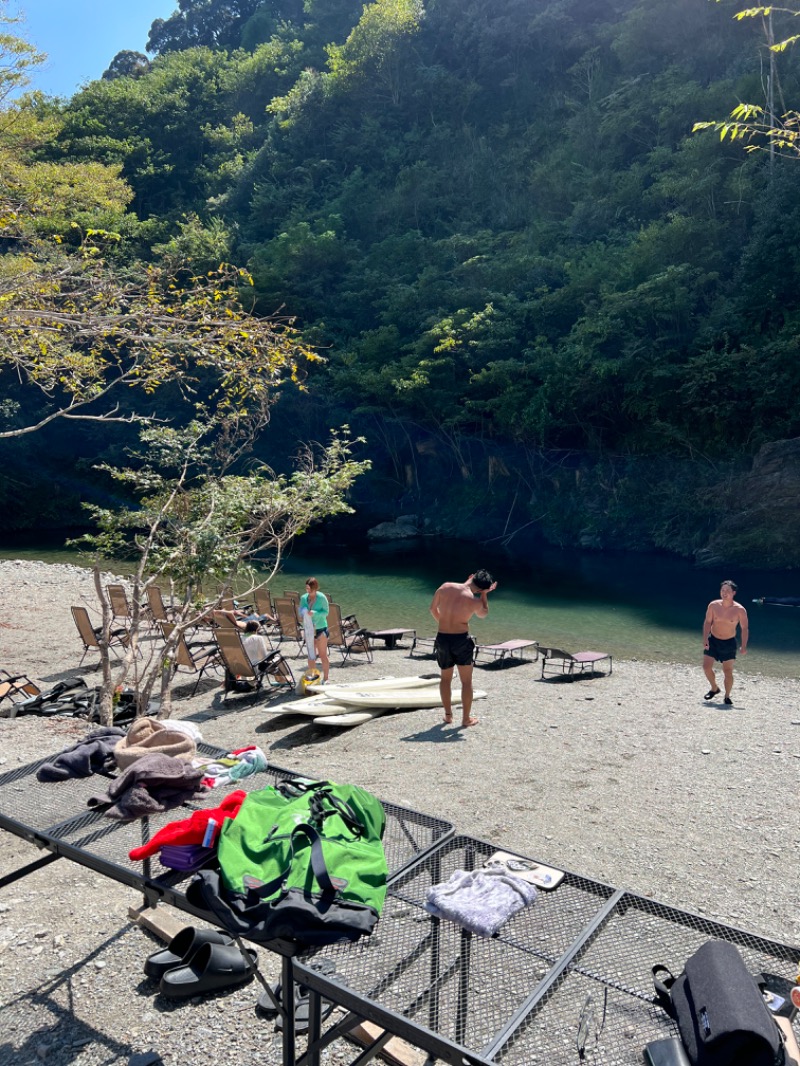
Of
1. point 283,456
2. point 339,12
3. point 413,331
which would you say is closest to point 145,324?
point 413,331

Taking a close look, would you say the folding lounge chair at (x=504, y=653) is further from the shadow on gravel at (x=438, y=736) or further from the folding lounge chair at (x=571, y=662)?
the shadow on gravel at (x=438, y=736)

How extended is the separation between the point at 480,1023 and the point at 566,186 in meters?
38.1

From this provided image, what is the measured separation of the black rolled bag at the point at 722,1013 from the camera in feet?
5.57

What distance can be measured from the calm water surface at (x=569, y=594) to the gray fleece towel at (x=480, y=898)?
37.3 feet

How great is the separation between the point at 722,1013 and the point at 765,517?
82.2 feet

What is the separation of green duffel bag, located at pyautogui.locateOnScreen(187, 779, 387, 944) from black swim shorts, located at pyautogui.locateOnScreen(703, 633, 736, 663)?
7.30 meters

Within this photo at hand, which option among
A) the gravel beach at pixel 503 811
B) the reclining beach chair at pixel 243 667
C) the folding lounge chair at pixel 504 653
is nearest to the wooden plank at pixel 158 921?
the gravel beach at pixel 503 811

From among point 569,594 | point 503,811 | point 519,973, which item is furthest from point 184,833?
point 569,594

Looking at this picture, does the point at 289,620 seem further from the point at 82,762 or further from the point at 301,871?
the point at 301,871

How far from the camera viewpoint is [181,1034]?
2676mm

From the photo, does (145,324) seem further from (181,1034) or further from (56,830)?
(181,1034)

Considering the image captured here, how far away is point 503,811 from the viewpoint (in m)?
4.93

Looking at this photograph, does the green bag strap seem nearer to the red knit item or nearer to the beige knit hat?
the red knit item

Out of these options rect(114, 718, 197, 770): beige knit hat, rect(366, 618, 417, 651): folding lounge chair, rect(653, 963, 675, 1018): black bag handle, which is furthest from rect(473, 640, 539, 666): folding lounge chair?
rect(653, 963, 675, 1018): black bag handle
